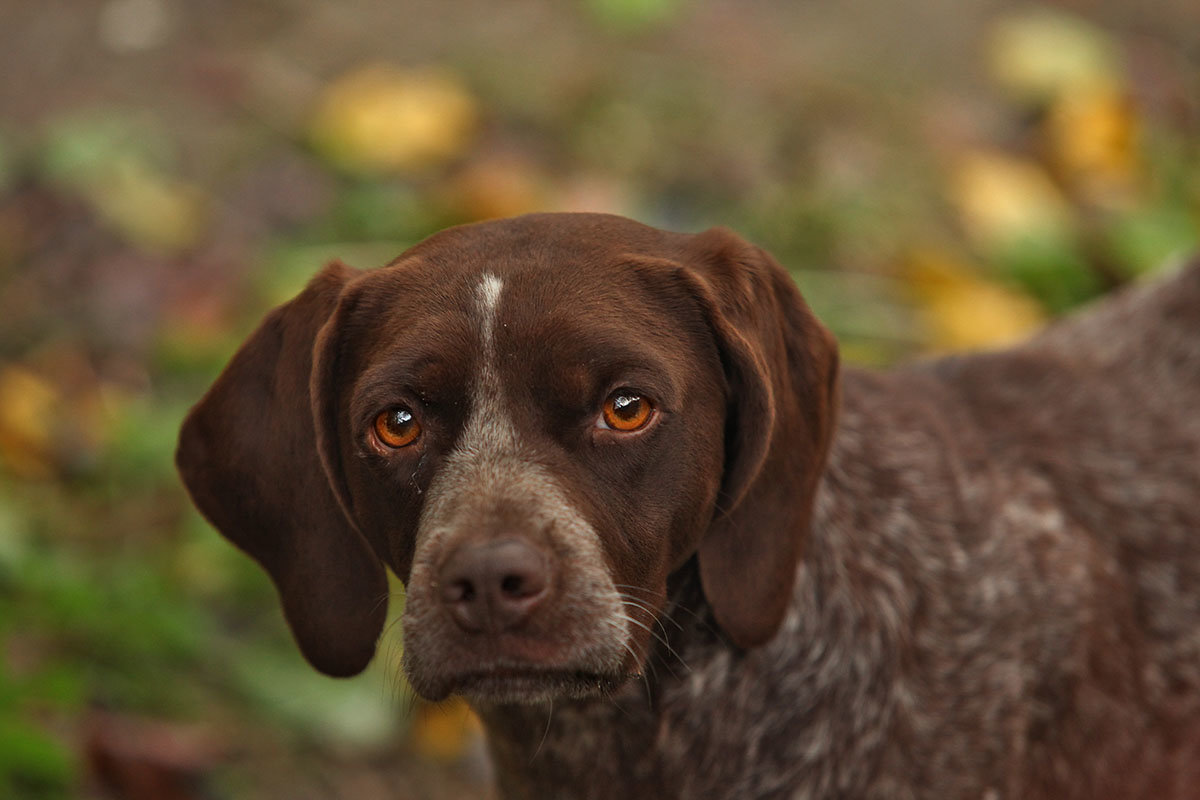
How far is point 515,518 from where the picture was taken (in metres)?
2.89

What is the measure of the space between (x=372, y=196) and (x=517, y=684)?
4.14 metres

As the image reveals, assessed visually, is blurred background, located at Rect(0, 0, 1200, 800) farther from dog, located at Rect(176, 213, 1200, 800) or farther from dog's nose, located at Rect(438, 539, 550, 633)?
dog's nose, located at Rect(438, 539, 550, 633)

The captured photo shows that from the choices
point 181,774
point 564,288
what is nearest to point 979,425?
point 564,288

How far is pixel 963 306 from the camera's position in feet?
20.6

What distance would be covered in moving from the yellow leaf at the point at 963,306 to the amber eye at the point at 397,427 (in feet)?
11.0

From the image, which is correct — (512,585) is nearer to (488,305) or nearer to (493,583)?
(493,583)

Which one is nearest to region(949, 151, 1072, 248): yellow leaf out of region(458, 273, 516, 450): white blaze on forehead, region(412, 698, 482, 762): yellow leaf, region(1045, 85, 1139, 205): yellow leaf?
region(1045, 85, 1139, 205): yellow leaf

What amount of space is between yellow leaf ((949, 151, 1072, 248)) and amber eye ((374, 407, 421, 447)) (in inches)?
164

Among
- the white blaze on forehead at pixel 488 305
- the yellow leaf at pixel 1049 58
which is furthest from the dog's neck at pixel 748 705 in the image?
the yellow leaf at pixel 1049 58

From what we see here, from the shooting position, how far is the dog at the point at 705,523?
2982 millimetres

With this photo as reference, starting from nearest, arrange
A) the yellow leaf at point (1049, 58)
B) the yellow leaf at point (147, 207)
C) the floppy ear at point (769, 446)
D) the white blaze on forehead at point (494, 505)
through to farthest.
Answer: the white blaze on forehead at point (494, 505), the floppy ear at point (769, 446), the yellow leaf at point (147, 207), the yellow leaf at point (1049, 58)

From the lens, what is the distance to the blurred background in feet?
16.9

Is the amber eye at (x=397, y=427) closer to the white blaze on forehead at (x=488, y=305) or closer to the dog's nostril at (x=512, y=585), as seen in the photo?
the white blaze on forehead at (x=488, y=305)

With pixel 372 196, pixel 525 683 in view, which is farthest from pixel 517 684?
pixel 372 196
